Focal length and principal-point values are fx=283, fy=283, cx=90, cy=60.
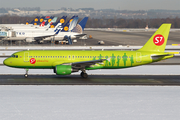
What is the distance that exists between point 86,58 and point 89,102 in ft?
47.3

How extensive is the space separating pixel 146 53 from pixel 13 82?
60.0 ft

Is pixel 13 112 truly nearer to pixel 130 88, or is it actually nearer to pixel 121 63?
pixel 130 88

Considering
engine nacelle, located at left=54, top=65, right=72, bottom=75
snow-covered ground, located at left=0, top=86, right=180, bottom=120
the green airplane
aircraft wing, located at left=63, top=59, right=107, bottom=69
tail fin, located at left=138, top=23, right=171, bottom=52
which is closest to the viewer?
snow-covered ground, located at left=0, top=86, right=180, bottom=120

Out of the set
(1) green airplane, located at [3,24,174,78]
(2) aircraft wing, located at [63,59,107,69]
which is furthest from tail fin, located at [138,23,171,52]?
(2) aircraft wing, located at [63,59,107,69]

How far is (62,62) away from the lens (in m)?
38.2

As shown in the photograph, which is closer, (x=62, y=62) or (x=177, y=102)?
(x=177, y=102)

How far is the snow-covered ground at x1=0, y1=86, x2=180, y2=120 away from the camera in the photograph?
21078mm

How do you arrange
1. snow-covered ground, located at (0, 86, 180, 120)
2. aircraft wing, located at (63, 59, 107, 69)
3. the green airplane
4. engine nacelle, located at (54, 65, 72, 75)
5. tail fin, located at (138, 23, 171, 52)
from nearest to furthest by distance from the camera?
snow-covered ground, located at (0, 86, 180, 120)
engine nacelle, located at (54, 65, 72, 75)
aircraft wing, located at (63, 59, 107, 69)
the green airplane
tail fin, located at (138, 23, 171, 52)

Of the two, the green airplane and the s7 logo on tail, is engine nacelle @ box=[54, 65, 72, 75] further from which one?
the s7 logo on tail

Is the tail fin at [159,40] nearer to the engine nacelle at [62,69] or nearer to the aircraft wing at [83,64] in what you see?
the aircraft wing at [83,64]

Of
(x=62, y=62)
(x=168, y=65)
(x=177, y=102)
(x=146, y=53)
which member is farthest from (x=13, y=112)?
(x=168, y=65)

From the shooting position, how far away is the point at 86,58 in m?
39.1

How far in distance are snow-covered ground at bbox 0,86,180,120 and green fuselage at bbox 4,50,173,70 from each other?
6.83 metres

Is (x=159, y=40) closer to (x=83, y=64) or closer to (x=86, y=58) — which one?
(x=86, y=58)
